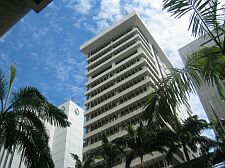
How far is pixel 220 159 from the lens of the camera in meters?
27.0

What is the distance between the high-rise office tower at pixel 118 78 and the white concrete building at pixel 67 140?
18.1m

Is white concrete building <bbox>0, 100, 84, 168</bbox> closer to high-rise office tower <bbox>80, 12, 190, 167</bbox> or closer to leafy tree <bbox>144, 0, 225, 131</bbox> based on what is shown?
high-rise office tower <bbox>80, 12, 190, 167</bbox>

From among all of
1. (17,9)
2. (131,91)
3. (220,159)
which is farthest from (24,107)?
(131,91)

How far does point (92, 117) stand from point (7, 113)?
1976 inches

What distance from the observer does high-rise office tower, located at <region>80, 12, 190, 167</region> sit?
53.0 meters

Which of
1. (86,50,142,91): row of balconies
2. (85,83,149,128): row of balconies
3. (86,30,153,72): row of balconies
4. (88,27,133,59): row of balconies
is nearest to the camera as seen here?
(85,83,149,128): row of balconies

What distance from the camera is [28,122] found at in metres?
10.7

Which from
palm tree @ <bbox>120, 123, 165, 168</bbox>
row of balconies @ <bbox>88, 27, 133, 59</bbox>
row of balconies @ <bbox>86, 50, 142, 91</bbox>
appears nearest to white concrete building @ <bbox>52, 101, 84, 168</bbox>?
row of balconies @ <bbox>86, 50, 142, 91</bbox>

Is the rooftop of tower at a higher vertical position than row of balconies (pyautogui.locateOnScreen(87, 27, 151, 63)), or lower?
higher

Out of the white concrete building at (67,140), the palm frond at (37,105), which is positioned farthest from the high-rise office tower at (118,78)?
the palm frond at (37,105)

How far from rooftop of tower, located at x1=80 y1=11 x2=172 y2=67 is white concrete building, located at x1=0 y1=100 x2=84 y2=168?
19600 millimetres

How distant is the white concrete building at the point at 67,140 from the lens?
2906 inches

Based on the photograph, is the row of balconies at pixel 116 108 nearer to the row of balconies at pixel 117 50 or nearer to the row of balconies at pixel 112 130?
the row of balconies at pixel 112 130

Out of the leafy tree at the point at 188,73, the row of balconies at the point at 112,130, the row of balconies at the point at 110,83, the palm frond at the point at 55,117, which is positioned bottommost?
the leafy tree at the point at 188,73
